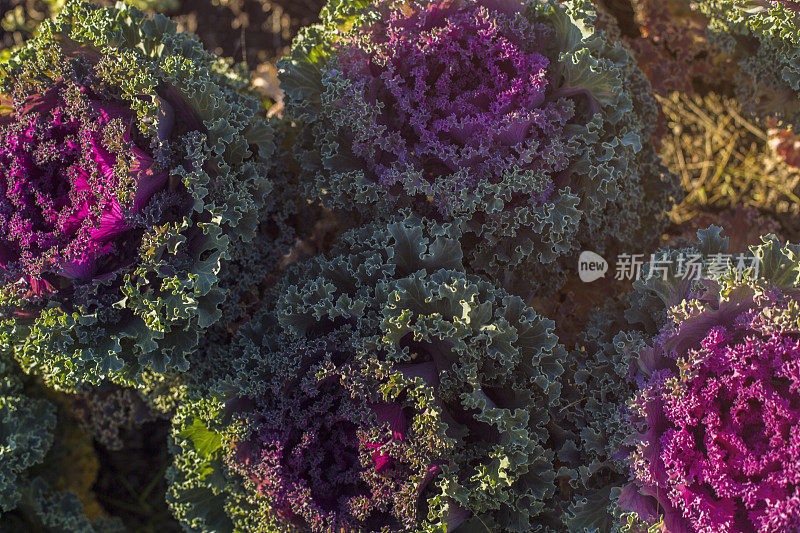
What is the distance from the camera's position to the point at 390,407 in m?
2.94

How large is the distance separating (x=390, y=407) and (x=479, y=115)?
140 centimetres

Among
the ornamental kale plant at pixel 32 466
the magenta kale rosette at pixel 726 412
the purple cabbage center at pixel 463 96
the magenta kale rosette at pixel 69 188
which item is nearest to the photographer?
the magenta kale rosette at pixel 726 412

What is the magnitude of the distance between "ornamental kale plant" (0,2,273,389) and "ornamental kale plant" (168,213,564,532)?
18.2 inches

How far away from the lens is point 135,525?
4789mm

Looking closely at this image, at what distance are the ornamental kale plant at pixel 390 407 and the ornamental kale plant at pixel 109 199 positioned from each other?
18.2 inches

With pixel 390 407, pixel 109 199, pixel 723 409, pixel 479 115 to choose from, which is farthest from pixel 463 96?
pixel 723 409

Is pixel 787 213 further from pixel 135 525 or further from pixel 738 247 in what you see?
pixel 135 525

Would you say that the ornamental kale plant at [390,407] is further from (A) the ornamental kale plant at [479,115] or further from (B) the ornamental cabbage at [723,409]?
(B) the ornamental cabbage at [723,409]

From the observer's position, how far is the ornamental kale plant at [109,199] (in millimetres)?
3090

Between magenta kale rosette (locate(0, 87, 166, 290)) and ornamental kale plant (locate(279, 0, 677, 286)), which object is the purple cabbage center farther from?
magenta kale rosette (locate(0, 87, 166, 290))

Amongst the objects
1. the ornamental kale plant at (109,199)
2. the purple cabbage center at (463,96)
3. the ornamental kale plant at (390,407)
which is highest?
the ornamental kale plant at (109,199)

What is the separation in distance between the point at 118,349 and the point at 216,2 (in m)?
3.51

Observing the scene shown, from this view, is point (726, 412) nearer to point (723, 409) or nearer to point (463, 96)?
point (723, 409)

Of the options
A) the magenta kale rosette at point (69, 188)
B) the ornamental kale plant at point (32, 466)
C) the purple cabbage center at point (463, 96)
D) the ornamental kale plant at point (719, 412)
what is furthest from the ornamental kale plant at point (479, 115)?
the ornamental kale plant at point (32, 466)
